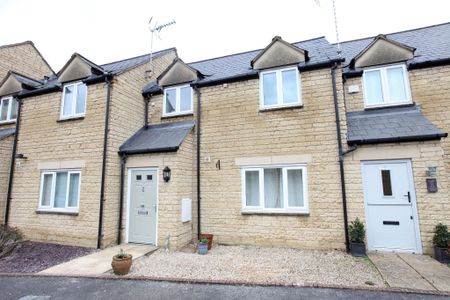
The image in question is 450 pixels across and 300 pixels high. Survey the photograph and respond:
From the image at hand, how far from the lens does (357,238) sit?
6.63 meters

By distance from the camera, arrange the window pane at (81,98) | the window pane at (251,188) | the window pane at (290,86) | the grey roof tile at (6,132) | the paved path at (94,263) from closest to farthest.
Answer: the paved path at (94,263) → the window pane at (251,188) → the window pane at (290,86) → the window pane at (81,98) → the grey roof tile at (6,132)

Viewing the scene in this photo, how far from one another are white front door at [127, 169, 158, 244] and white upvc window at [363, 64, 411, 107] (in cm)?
805

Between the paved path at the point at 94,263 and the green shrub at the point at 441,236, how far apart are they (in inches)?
308

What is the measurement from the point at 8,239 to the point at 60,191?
208 centimetres

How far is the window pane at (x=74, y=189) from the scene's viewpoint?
8.66 meters

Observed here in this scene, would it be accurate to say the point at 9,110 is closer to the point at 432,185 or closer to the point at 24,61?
the point at 24,61

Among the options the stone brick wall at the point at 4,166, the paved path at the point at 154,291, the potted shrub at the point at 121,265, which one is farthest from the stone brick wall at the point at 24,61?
the potted shrub at the point at 121,265

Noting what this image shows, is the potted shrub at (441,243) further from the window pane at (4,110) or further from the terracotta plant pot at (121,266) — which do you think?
the window pane at (4,110)

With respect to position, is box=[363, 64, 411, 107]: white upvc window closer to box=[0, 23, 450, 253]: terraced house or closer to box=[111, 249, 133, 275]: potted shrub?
box=[0, 23, 450, 253]: terraced house

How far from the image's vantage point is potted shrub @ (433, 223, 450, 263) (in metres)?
5.94

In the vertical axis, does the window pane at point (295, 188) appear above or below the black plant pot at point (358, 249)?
above

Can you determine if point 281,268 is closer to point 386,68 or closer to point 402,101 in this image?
point 402,101

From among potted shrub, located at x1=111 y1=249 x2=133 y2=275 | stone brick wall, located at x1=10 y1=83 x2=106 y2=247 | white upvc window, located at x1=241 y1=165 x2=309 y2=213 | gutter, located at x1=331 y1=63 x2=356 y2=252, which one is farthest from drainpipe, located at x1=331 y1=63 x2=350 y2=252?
stone brick wall, located at x1=10 y1=83 x2=106 y2=247

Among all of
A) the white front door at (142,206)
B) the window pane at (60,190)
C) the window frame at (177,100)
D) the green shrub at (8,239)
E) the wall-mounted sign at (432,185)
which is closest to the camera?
the wall-mounted sign at (432,185)
